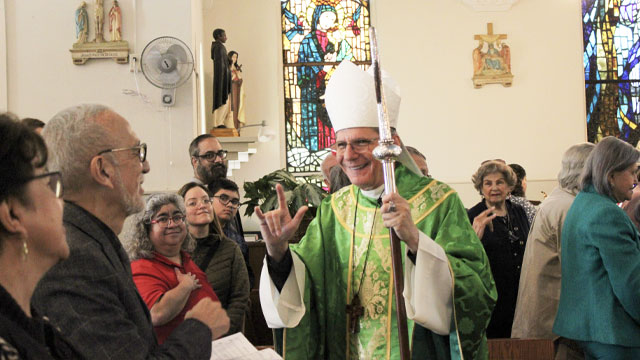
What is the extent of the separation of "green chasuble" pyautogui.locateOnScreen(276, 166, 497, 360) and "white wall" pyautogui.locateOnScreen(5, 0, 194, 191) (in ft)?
17.6

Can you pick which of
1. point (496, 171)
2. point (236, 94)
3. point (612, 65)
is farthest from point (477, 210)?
point (612, 65)

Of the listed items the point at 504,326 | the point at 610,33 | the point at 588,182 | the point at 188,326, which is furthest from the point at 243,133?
the point at 188,326

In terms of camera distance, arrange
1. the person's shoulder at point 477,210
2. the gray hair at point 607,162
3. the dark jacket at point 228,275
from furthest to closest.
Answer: the person's shoulder at point 477,210 < the dark jacket at point 228,275 < the gray hair at point 607,162

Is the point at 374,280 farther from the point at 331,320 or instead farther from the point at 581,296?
the point at 581,296

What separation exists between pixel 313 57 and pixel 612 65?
Result: 536 cm

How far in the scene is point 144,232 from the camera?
3.27m

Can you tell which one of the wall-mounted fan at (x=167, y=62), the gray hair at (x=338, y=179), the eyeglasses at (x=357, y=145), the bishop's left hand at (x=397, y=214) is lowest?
the bishop's left hand at (x=397, y=214)

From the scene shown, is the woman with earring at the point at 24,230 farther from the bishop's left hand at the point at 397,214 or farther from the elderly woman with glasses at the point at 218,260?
the elderly woman with glasses at the point at 218,260

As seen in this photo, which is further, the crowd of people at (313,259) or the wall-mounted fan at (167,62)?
the wall-mounted fan at (167,62)

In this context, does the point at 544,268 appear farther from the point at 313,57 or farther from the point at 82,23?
the point at 313,57

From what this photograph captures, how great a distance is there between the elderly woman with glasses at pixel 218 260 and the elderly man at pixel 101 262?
5.56 ft

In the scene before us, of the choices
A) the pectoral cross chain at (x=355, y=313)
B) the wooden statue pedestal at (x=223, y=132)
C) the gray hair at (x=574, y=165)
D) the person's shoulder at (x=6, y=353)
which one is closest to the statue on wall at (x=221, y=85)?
the wooden statue pedestal at (x=223, y=132)

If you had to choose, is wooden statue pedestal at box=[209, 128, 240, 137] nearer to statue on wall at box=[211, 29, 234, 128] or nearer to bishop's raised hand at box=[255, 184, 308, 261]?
statue on wall at box=[211, 29, 234, 128]

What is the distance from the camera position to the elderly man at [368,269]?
8.47ft
